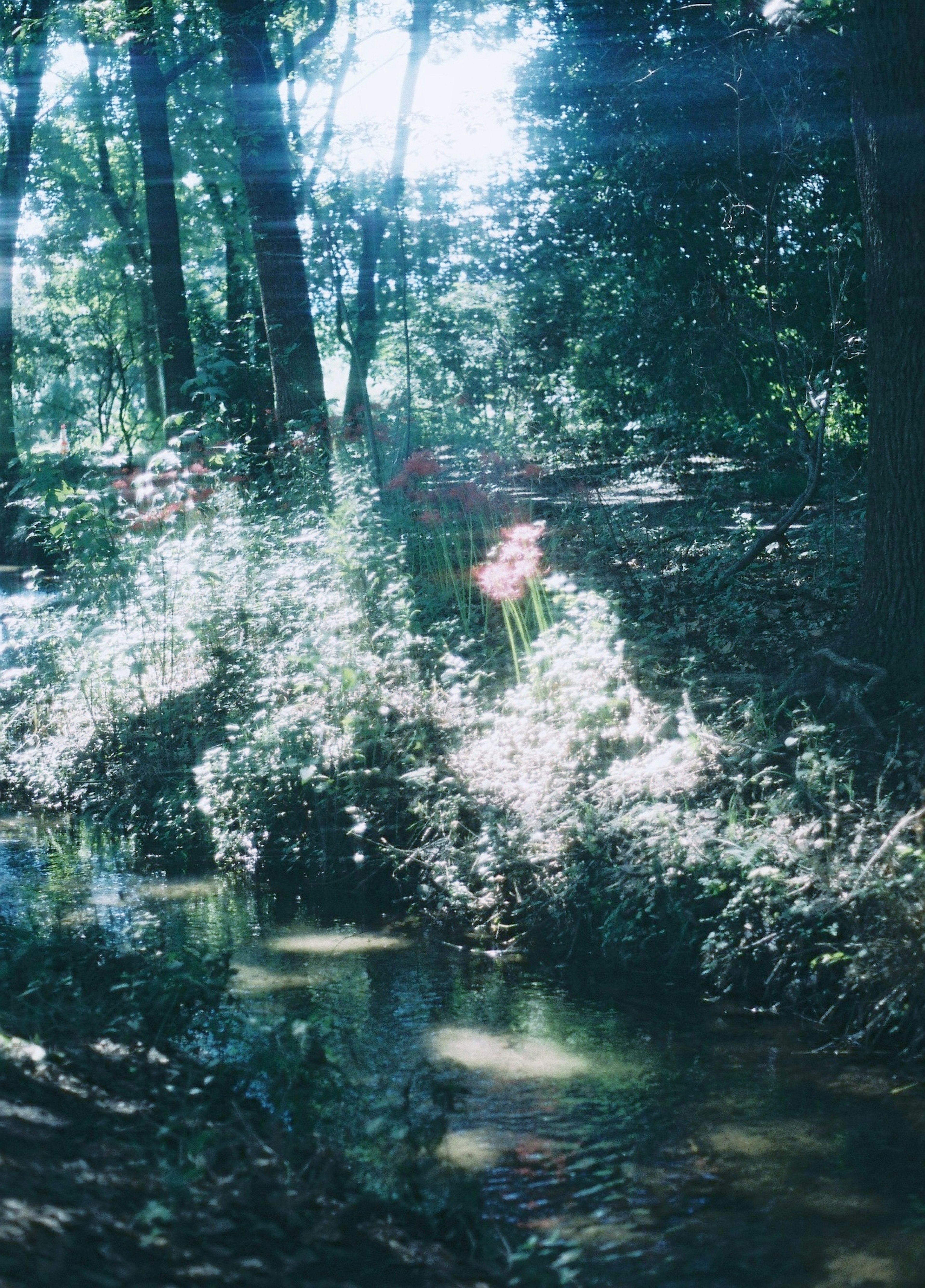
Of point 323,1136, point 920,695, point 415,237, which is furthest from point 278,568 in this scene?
point 415,237

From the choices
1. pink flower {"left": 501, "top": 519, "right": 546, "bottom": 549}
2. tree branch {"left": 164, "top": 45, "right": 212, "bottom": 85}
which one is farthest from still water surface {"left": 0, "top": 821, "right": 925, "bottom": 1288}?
tree branch {"left": 164, "top": 45, "right": 212, "bottom": 85}

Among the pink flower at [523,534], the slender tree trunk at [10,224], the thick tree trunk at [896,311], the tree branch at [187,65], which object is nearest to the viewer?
the thick tree trunk at [896,311]

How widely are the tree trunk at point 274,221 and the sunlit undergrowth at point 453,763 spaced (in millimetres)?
2237

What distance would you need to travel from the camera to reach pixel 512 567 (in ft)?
32.7

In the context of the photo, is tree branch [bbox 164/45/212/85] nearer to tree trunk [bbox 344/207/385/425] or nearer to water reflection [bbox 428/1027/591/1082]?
tree trunk [bbox 344/207/385/425]

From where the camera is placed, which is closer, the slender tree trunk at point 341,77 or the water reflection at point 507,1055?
the water reflection at point 507,1055

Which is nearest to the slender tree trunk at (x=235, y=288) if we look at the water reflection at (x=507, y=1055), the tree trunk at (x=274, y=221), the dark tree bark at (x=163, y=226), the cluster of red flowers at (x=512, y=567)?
the dark tree bark at (x=163, y=226)

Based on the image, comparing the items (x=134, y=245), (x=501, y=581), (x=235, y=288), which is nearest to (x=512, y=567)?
(x=501, y=581)

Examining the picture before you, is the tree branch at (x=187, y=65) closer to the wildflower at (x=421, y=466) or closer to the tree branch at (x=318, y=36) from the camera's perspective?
the tree branch at (x=318, y=36)

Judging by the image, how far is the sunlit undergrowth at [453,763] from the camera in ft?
19.1

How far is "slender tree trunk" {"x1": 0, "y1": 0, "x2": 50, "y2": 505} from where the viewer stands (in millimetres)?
18781

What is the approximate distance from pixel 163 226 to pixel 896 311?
490 inches

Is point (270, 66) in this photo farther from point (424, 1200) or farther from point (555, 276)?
point (424, 1200)

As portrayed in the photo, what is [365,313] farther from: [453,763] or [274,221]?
[453,763]
